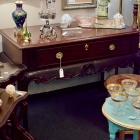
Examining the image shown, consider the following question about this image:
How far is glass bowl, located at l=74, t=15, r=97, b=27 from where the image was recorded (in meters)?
2.82

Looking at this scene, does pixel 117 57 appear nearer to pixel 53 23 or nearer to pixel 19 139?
pixel 53 23

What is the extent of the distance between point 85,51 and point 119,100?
813 mm

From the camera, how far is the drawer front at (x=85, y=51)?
7.76 feet

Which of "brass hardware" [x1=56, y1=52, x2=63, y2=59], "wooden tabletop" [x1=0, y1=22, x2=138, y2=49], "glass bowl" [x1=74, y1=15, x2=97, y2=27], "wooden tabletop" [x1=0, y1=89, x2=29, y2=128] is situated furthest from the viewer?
"glass bowl" [x1=74, y1=15, x2=97, y2=27]

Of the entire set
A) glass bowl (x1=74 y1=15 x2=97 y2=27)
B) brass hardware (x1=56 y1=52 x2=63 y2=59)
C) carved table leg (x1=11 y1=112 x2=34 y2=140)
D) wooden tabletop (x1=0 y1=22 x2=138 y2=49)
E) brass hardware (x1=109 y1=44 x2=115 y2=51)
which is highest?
glass bowl (x1=74 y1=15 x2=97 y2=27)

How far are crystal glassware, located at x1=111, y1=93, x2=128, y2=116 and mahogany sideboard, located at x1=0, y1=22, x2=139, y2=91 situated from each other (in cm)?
69

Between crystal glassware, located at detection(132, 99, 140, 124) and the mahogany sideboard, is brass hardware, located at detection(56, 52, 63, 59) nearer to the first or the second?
the mahogany sideboard

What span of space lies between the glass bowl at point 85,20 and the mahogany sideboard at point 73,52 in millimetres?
63

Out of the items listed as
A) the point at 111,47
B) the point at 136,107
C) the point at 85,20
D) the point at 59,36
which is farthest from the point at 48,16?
the point at 136,107

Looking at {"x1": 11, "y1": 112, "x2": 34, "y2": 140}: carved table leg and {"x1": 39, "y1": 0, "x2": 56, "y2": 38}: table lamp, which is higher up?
{"x1": 39, "y1": 0, "x2": 56, "y2": 38}: table lamp

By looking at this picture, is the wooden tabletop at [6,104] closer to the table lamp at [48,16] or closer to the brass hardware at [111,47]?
Result: the table lamp at [48,16]

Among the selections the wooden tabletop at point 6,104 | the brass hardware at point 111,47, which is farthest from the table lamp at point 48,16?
the wooden tabletop at point 6,104

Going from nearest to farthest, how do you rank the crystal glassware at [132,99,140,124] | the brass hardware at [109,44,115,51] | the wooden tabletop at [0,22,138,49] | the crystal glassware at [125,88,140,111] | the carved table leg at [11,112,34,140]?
the crystal glassware at [132,99,140,124], the crystal glassware at [125,88,140,111], the carved table leg at [11,112,34,140], the wooden tabletop at [0,22,138,49], the brass hardware at [109,44,115,51]

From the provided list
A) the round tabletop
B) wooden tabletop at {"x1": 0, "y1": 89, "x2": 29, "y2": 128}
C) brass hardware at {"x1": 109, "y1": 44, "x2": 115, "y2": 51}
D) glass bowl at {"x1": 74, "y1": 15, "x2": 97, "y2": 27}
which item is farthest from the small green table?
glass bowl at {"x1": 74, "y1": 15, "x2": 97, "y2": 27}
